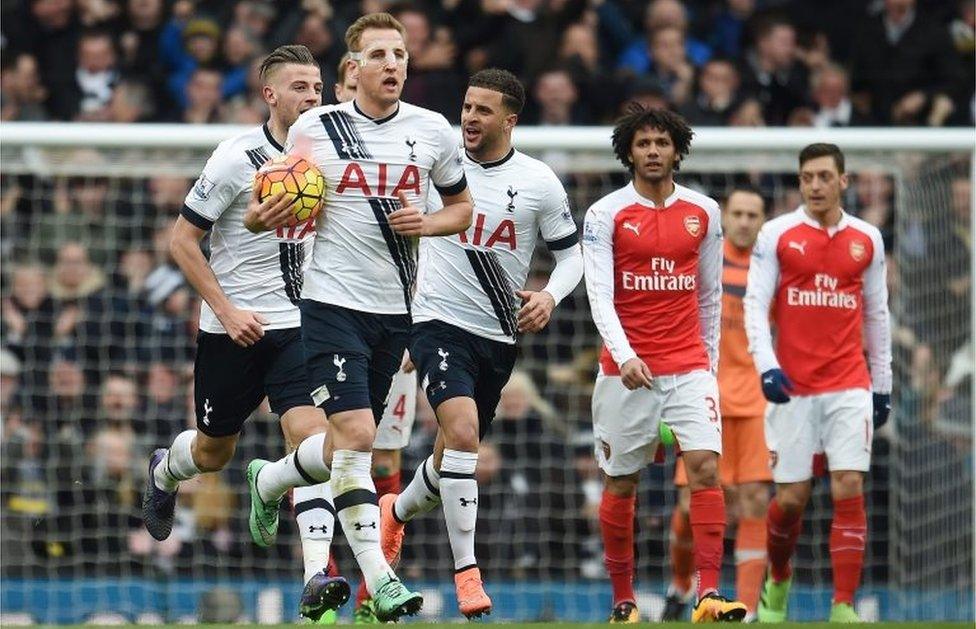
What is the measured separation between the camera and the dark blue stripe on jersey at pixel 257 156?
9109 mm

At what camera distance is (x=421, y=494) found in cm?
959

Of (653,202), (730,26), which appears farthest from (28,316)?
(730,26)

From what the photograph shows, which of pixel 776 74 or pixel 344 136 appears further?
pixel 776 74

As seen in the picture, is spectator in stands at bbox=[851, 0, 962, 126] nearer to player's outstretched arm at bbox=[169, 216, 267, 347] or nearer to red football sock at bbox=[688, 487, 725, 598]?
red football sock at bbox=[688, 487, 725, 598]

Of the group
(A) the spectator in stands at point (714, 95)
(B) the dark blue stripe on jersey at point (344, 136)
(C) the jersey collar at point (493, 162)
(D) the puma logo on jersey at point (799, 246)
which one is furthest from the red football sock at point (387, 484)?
(A) the spectator in stands at point (714, 95)

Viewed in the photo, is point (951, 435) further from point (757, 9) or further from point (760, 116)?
point (757, 9)

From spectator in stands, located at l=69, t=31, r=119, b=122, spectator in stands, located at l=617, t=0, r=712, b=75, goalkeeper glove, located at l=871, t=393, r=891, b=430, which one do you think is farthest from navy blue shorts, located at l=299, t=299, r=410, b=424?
spectator in stands, located at l=617, t=0, r=712, b=75

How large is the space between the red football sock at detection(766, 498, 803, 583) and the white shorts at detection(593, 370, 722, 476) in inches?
49.0

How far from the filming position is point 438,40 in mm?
14750

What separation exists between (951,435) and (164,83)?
6.32 m

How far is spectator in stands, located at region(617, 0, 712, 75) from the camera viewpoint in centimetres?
1536

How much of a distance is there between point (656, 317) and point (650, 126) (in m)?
0.92

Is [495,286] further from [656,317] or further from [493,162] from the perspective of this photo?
[656,317]

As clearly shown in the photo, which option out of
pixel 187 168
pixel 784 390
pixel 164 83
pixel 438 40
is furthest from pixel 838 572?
pixel 164 83
